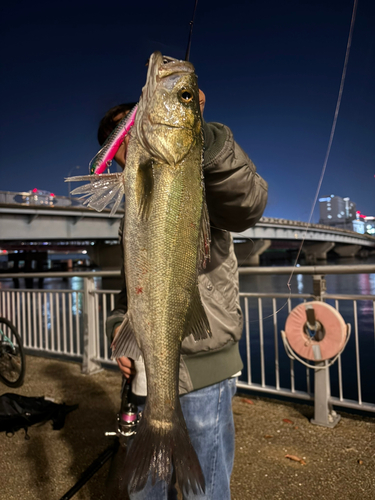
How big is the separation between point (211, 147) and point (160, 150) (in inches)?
11.9

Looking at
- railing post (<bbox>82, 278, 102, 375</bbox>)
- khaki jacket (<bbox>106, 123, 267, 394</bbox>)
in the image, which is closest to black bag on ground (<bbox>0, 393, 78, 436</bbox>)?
railing post (<bbox>82, 278, 102, 375</bbox>)

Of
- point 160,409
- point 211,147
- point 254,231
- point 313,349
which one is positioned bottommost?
point 313,349

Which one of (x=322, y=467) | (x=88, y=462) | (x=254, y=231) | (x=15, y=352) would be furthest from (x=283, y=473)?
(x=254, y=231)

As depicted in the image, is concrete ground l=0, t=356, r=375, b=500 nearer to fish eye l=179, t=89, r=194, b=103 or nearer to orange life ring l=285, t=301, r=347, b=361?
orange life ring l=285, t=301, r=347, b=361

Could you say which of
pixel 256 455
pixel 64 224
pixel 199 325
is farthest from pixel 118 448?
pixel 64 224

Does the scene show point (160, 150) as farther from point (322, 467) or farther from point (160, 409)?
point (322, 467)

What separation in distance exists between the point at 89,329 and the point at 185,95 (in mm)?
5458

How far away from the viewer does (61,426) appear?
4.12 metres

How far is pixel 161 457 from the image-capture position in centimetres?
130

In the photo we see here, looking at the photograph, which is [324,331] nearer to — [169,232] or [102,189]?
[169,232]

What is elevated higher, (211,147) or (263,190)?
(211,147)

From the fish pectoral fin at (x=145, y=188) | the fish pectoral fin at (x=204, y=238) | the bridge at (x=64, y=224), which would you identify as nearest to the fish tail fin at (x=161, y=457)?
the fish pectoral fin at (x=204, y=238)

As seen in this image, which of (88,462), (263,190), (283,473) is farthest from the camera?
(88,462)

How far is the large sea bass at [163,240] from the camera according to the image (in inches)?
46.9
